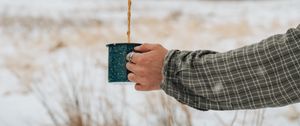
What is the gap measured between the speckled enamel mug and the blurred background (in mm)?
796

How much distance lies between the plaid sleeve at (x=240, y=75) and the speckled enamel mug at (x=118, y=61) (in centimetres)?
10

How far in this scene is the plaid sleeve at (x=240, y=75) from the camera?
4.02 feet

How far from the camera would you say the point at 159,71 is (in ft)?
4.49

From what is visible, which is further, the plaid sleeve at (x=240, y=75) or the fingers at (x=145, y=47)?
the fingers at (x=145, y=47)

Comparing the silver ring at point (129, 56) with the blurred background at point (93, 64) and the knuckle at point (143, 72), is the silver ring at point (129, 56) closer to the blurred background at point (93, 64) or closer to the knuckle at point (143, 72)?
the knuckle at point (143, 72)

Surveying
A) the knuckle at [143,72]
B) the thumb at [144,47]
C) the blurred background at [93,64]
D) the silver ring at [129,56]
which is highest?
the thumb at [144,47]

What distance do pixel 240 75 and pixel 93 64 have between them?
3.67 m

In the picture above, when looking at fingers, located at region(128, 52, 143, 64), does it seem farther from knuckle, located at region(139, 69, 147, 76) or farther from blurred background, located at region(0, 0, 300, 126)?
blurred background, located at region(0, 0, 300, 126)

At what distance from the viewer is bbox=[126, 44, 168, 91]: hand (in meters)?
1.36

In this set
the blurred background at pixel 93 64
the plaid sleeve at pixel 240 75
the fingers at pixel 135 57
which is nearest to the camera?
the plaid sleeve at pixel 240 75

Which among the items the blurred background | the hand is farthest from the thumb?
the blurred background

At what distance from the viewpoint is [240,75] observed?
1285 millimetres

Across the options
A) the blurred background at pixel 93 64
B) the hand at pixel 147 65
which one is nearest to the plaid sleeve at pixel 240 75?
the hand at pixel 147 65

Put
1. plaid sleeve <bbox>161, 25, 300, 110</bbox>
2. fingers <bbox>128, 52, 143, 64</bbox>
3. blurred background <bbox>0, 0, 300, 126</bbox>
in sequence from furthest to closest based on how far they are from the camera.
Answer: blurred background <bbox>0, 0, 300, 126</bbox> → fingers <bbox>128, 52, 143, 64</bbox> → plaid sleeve <bbox>161, 25, 300, 110</bbox>
